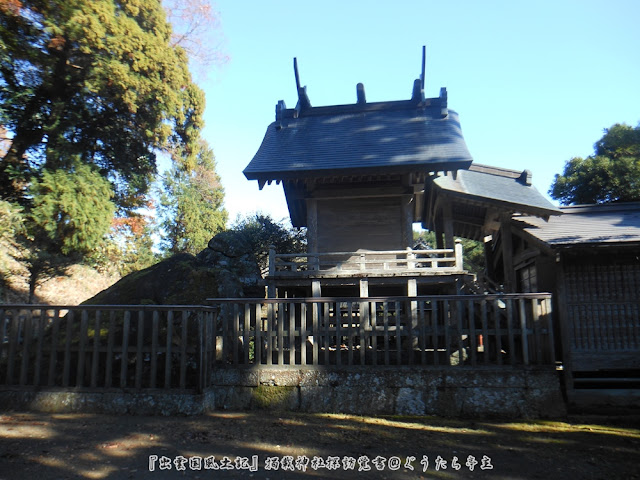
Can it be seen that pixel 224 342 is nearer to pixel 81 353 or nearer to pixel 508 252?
pixel 81 353

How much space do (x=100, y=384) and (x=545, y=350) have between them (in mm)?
7093

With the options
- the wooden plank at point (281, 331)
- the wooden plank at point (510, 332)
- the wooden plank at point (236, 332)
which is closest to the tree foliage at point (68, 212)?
the wooden plank at point (236, 332)

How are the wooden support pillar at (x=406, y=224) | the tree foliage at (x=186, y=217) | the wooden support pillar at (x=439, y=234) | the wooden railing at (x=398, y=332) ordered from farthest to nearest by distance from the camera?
the tree foliage at (x=186, y=217), the wooden support pillar at (x=439, y=234), the wooden support pillar at (x=406, y=224), the wooden railing at (x=398, y=332)

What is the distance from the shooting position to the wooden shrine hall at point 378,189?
10.8 metres

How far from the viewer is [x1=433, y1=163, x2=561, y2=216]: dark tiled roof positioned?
9617 millimetres

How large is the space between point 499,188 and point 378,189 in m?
3.40

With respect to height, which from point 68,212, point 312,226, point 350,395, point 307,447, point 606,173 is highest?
point 606,173

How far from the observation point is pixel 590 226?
9016 mm

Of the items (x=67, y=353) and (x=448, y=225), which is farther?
(x=448, y=225)

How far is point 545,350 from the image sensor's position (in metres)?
6.28

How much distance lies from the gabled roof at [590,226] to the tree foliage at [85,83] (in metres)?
12.2

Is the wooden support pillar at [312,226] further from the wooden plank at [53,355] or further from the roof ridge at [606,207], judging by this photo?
the wooden plank at [53,355]

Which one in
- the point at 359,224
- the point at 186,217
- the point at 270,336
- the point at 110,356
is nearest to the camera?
the point at 110,356

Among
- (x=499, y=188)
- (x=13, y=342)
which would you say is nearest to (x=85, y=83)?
(x=13, y=342)
